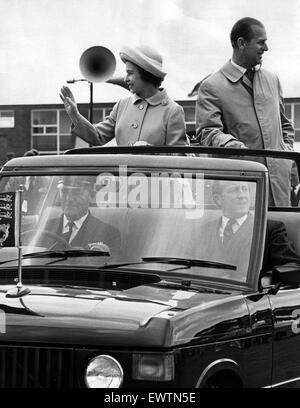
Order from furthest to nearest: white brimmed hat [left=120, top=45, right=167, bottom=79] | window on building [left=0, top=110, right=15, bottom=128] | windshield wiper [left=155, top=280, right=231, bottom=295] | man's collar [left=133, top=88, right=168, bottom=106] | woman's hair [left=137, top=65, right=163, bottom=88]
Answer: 1. window on building [left=0, top=110, right=15, bottom=128]
2. man's collar [left=133, top=88, right=168, bottom=106]
3. woman's hair [left=137, top=65, right=163, bottom=88]
4. white brimmed hat [left=120, top=45, right=167, bottom=79]
5. windshield wiper [left=155, top=280, right=231, bottom=295]

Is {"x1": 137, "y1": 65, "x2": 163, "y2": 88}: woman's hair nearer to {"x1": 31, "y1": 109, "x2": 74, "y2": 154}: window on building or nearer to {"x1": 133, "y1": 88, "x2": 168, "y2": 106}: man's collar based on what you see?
{"x1": 133, "y1": 88, "x2": 168, "y2": 106}: man's collar

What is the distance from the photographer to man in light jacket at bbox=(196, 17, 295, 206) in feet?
25.0

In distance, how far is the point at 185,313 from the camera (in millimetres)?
4609

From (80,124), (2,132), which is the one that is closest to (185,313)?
(80,124)

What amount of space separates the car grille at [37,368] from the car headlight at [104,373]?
76 millimetres

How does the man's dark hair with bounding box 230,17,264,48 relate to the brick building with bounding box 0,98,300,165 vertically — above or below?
below

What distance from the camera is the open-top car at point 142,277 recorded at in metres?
4.42

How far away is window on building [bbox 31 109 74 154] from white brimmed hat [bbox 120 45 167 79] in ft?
218

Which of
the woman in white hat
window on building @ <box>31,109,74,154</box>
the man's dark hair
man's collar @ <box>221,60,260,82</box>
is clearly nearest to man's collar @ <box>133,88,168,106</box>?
the woman in white hat

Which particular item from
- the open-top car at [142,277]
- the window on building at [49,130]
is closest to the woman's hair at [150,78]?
the open-top car at [142,277]

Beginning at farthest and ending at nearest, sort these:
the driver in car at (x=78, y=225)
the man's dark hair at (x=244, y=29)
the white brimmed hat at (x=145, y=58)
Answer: the man's dark hair at (x=244, y=29) < the white brimmed hat at (x=145, y=58) < the driver in car at (x=78, y=225)

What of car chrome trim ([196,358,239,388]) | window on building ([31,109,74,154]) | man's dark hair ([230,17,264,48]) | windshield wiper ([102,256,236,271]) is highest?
window on building ([31,109,74,154])

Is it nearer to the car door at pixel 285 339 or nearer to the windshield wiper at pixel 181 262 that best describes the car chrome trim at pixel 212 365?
the car door at pixel 285 339

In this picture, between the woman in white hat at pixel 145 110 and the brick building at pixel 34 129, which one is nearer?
the woman in white hat at pixel 145 110
